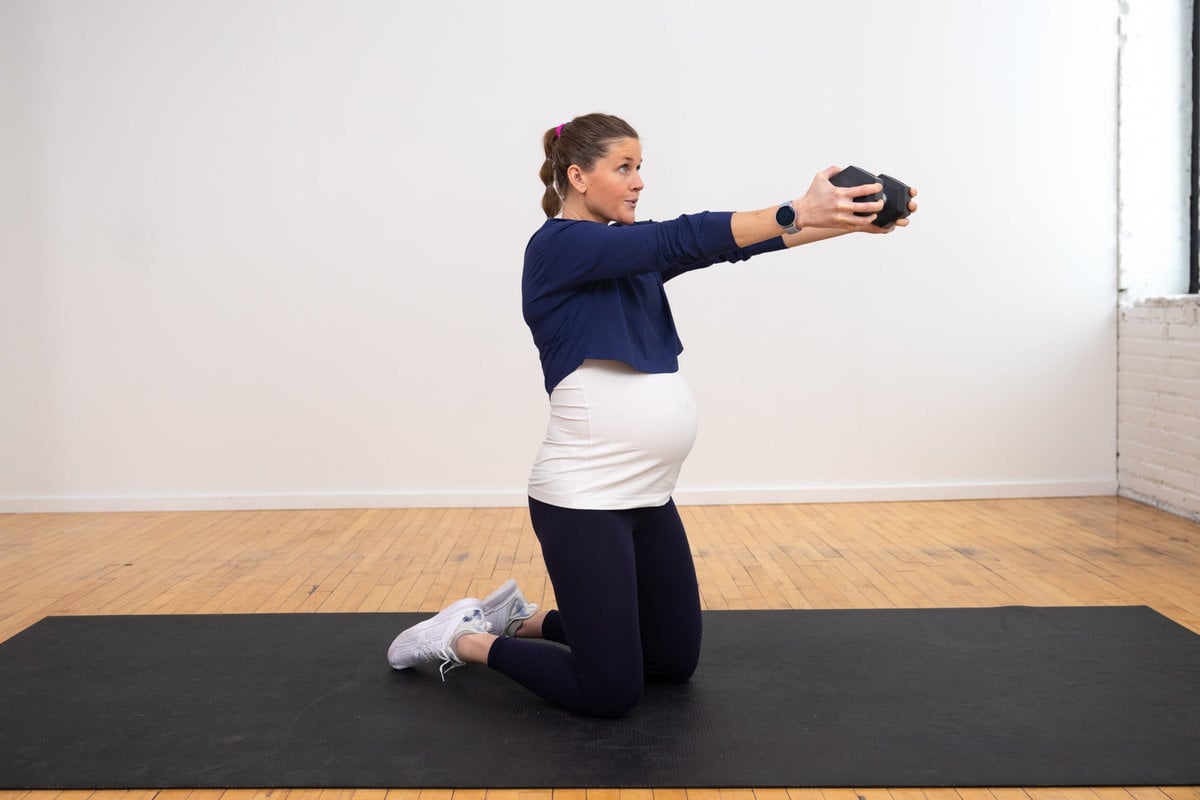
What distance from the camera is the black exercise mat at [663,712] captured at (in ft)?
6.46

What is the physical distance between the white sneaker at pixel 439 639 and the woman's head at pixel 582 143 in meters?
0.97

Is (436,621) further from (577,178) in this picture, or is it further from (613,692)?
(577,178)

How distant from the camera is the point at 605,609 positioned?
7.11ft

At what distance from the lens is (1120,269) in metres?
4.78

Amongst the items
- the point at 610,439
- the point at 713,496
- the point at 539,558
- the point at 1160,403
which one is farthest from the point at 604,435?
the point at 1160,403

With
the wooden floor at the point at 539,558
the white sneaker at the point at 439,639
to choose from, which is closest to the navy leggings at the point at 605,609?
the white sneaker at the point at 439,639

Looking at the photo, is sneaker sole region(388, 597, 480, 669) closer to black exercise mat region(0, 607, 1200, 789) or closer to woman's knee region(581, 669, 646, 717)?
black exercise mat region(0, 607, 1200, 789)

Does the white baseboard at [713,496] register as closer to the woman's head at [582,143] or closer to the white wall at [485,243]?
the white wall at [485,243]

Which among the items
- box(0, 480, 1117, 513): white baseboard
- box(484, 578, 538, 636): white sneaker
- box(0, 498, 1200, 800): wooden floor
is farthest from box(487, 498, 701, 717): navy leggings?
box(0, 480, 1117, 513): white baseboard

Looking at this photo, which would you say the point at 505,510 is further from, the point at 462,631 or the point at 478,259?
the point at 462,631

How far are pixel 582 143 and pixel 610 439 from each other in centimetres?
60

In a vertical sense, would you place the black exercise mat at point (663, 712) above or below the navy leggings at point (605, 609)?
below

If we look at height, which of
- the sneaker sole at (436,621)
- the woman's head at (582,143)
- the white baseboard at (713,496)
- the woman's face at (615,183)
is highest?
the woman's head at (582,143)

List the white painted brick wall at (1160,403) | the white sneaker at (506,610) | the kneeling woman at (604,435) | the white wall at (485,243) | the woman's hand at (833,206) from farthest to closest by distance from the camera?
the white wall at (485,243) → the white painted brick wall at (1160,403) → the white sneaker at (506,610) → the kneeling woman at (604,435) → the woman's hand at (833,206)
